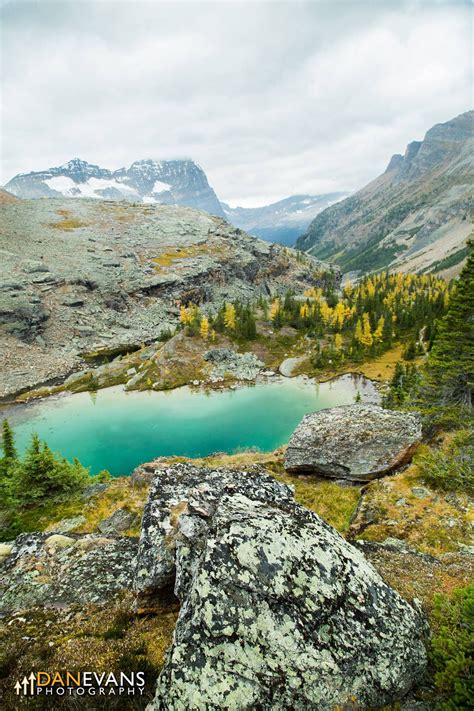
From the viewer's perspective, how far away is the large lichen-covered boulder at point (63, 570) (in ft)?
30.3

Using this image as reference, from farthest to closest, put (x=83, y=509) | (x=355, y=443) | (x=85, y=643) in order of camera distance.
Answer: (x=83, y=509) → (x=355, y=443) → (x=85, y=643)

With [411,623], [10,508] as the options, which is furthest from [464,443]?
[10,508]

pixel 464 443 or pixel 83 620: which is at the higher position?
Result: pixel 83 620

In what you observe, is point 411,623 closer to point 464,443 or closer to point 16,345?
point 464,443

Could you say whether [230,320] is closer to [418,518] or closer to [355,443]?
[355,443]

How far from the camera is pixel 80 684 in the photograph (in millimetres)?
5902

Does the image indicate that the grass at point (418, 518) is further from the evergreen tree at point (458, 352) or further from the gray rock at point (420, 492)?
the evergreen tree at point (458, 352)

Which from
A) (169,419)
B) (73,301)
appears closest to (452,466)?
(169,419)

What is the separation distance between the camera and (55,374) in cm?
8319

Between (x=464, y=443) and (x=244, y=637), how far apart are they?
1678 centimetres

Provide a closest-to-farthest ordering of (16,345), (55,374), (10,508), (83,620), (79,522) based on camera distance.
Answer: (83,620) < (79,522) < (10,508) < (55,374) < (16,345)

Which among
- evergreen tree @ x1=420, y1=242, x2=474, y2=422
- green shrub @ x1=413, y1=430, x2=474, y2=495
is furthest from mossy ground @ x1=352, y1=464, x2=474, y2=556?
evergreen tree @ x1=420, y1=242, x2=474, y2=422

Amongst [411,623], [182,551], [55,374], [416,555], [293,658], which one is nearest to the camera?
[293,658]

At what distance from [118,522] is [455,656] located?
16741 mm
